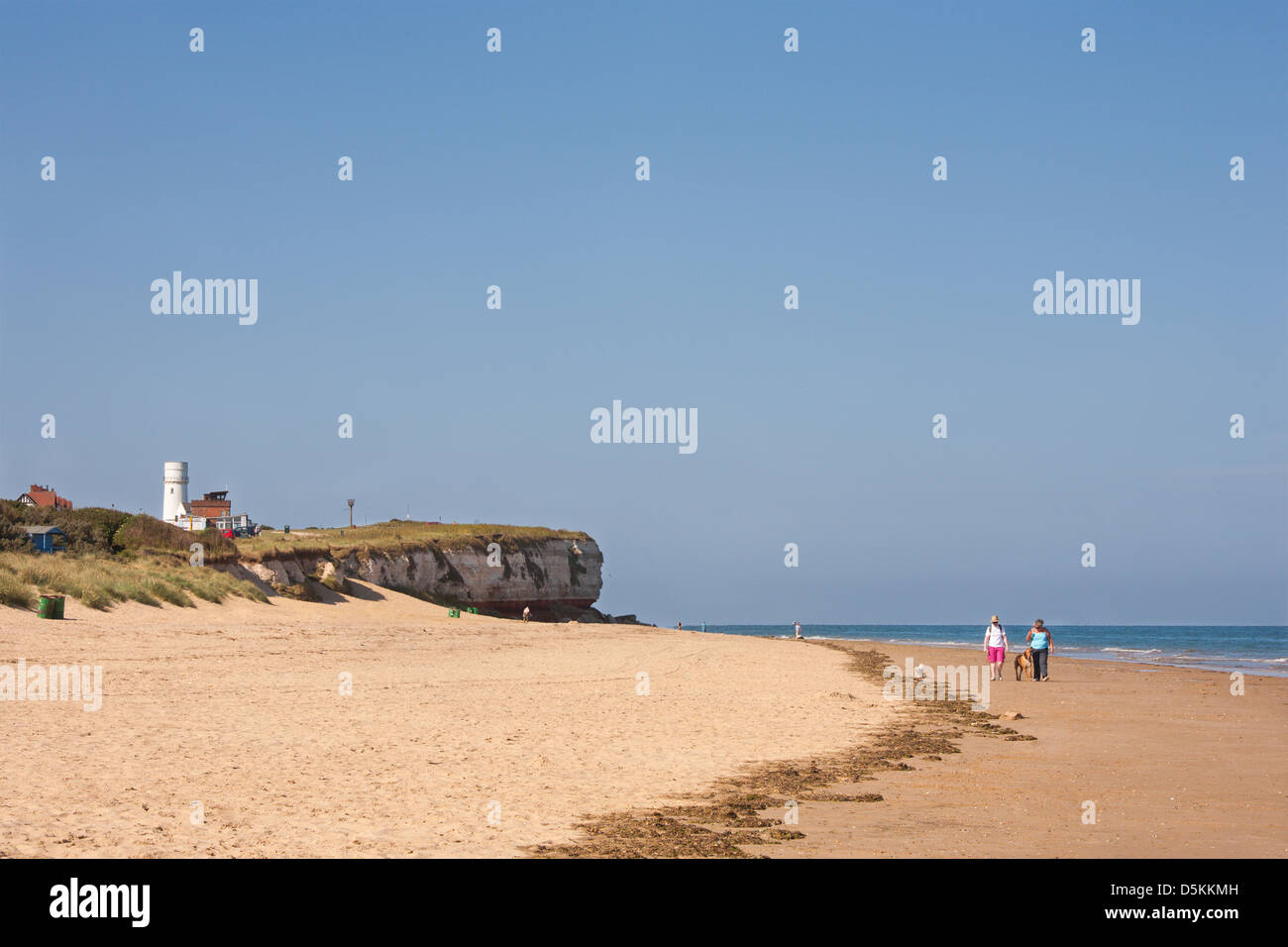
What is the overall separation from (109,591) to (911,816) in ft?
89.2

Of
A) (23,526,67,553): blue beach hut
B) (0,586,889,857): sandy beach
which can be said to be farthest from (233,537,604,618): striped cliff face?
(0,586,889,857): sandy beach

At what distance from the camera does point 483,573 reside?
7025cm

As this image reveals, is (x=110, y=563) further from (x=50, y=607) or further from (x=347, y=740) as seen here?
(x=347, y=740)

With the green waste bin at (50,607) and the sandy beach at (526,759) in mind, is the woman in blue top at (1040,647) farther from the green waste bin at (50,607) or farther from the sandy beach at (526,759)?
the green waste bin at (50,607)

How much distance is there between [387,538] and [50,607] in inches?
1564

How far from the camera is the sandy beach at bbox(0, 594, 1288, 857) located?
8.95m

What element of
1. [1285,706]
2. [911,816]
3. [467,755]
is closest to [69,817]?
[467,755]

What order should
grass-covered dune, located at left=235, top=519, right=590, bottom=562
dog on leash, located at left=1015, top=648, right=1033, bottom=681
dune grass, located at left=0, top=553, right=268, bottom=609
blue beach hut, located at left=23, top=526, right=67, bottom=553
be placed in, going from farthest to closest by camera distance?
grass-covered dune, located at left=235, top=519, right=590, bottom=562 → blue beach hut, located at left=23, top=526, right=67, bottom=553 → dog on leash, located at left=1015, top=648, right=1033, bottom=681 → dune grass, located at left=0, top=553, right=268, bottom=609

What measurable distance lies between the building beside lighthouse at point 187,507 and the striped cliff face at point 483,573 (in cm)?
1920

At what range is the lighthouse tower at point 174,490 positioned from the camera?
275 feet

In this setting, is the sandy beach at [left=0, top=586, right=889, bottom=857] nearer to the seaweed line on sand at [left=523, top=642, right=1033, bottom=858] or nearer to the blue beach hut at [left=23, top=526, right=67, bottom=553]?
the seaweed line on sand at [left=523, top=642, right=1033, bottom=858]

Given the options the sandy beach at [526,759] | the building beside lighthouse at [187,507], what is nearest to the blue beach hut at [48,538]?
the sandy beach at [526,759]

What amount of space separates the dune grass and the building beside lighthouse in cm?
3734

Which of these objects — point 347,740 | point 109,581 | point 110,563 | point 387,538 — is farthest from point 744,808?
point 387,538
